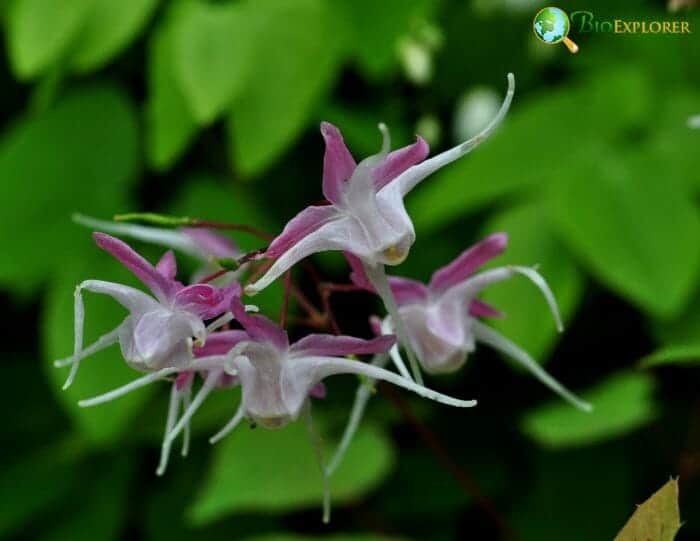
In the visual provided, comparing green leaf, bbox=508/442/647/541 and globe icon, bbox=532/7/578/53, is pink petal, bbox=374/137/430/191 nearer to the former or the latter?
globe icon, bbox=532/7/578/53

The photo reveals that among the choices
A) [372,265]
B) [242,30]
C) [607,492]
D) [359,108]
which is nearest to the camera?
[372,265]

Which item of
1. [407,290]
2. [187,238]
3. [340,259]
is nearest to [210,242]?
[187,238]

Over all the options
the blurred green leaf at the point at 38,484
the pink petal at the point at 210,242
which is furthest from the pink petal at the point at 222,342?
the blurred green leaf at the point at 38,484

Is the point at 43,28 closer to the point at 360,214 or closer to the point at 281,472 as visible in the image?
the point at 281,472

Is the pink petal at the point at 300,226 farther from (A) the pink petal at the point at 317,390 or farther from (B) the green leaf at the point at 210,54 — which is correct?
(B) the green leaf at the point at 210,54

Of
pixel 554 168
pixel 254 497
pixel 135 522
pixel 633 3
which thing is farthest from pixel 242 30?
pixel 135 522

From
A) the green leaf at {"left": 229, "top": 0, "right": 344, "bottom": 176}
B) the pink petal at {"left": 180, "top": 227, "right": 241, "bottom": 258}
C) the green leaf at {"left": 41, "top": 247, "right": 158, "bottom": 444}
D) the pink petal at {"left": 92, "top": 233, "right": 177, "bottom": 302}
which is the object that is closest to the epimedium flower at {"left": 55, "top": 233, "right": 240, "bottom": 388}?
the pink petal at {"left": 92, "top": 233, "right": 177, "bottom": 302}

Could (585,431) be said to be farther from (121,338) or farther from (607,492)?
(121,338)

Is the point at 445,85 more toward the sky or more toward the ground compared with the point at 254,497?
more toward the sky
